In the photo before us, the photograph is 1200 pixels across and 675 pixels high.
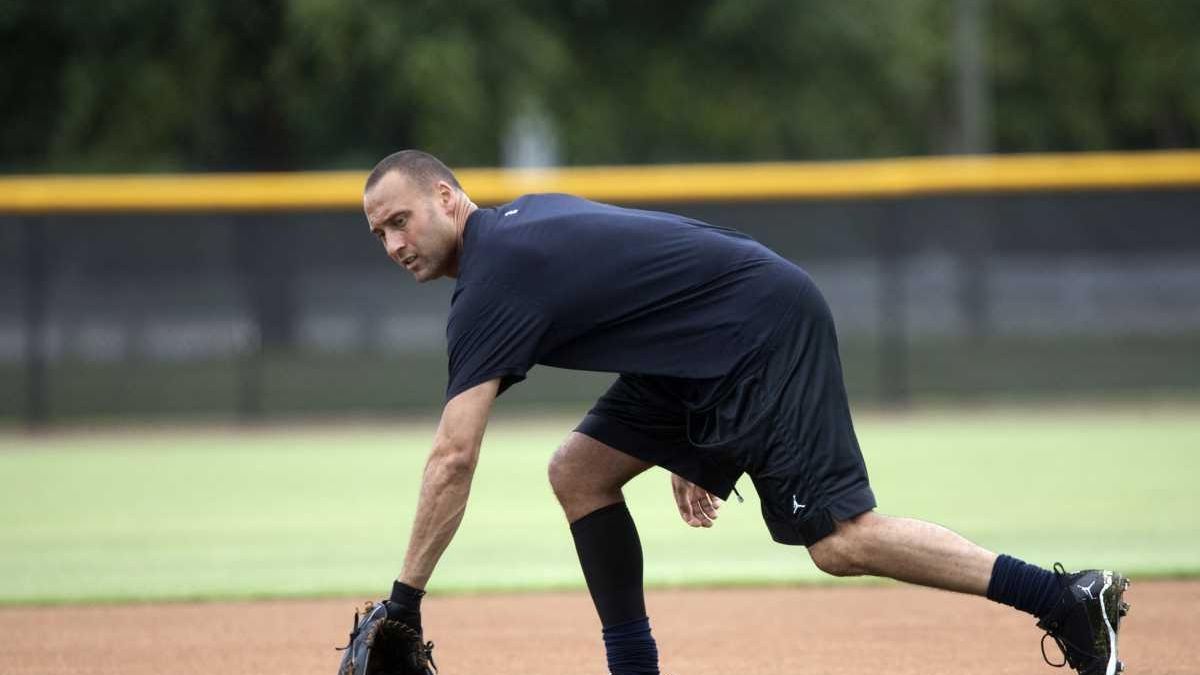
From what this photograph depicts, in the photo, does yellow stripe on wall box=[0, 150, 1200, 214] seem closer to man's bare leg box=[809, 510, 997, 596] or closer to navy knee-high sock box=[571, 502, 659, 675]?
navy knee-high sock box=[571, 502, 659, 675]

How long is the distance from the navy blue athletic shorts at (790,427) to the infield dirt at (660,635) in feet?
4.07

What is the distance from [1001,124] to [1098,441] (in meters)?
26.7

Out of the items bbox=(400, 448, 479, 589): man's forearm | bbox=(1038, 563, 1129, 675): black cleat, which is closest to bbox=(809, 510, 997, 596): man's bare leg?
bbox=(1038, 563, 1129, 675): black cleat

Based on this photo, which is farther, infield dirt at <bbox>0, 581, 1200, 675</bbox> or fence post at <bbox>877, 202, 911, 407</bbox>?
fence post at <bbox>877, 202, 911, 407</bbox>

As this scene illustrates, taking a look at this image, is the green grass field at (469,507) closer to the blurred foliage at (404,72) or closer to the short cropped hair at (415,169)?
the short cropped hair at (415,169)

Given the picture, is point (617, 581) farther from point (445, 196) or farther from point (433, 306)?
point (433, 306)

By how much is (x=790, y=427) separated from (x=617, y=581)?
0.77 m

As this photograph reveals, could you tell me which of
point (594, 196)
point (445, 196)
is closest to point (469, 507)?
point (594, 196)

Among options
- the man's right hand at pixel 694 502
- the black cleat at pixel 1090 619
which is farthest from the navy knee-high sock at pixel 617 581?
the black cleat at pixel 1090 619

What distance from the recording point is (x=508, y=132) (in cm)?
2162

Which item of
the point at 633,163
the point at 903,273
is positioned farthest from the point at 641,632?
the point at 633,163

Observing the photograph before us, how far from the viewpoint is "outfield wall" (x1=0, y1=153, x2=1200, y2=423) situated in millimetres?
15406

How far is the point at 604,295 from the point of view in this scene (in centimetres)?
451

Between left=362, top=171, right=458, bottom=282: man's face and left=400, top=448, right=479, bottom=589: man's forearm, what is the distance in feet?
1.84
